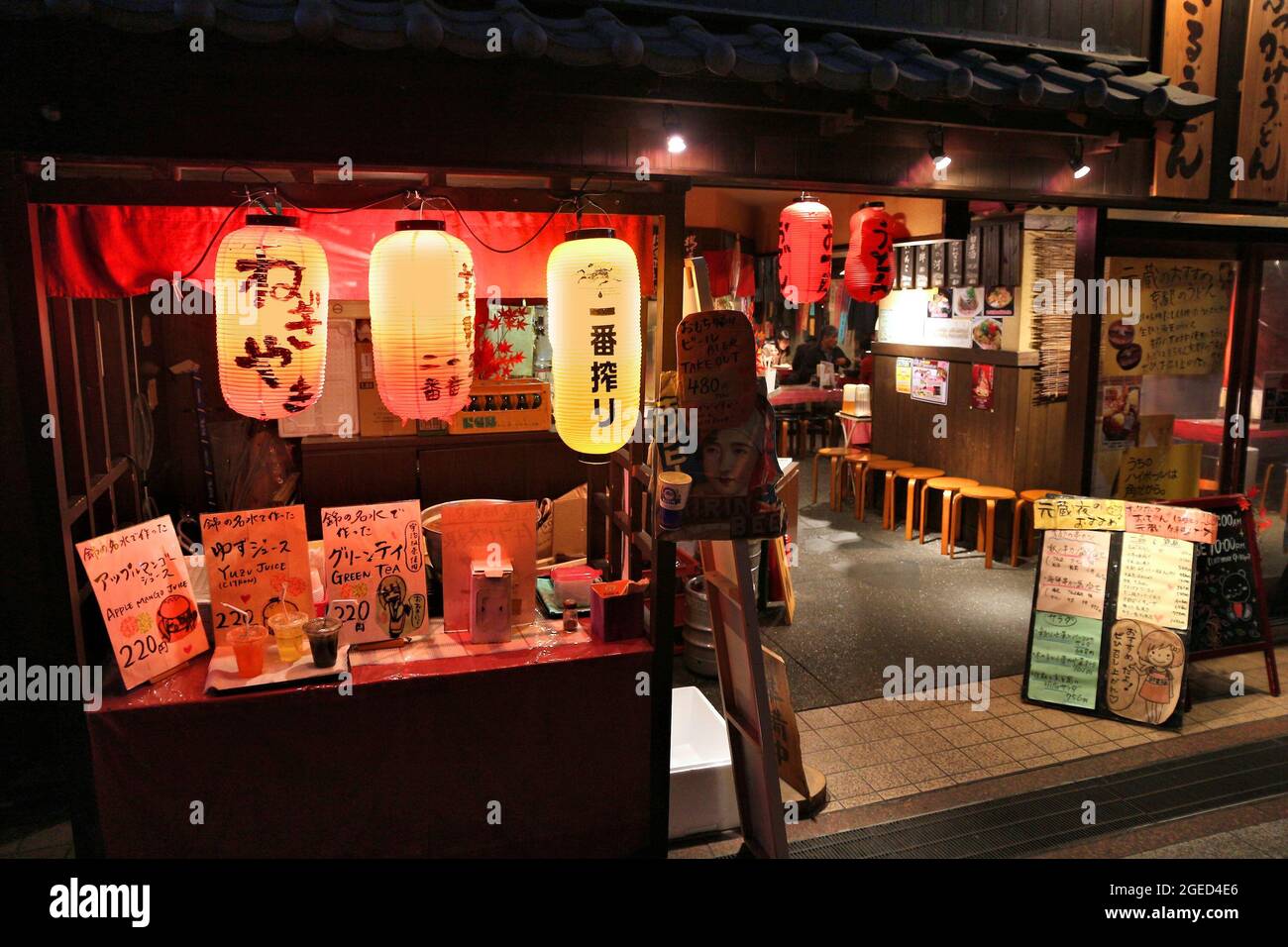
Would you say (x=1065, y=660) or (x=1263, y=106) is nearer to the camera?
(x=1065, y=660)

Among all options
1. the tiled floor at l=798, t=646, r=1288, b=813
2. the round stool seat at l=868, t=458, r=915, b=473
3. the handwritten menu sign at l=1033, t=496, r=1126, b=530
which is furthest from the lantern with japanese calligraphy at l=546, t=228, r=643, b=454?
the round stool seat at l=868, t=458, r=915, b=473

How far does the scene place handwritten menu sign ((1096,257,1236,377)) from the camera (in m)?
8.91

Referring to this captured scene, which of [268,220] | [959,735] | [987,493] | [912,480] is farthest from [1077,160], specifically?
[912,480]

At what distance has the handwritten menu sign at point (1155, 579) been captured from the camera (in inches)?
295

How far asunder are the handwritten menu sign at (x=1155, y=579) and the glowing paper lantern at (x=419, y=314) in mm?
6106

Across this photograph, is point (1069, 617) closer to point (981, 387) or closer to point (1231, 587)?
point (1231, 587)

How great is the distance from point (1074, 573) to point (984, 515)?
4938 mm

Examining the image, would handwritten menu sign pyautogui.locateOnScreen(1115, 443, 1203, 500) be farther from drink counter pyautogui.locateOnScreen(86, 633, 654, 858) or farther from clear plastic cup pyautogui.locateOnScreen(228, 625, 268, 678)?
clear plastic cup pyautogui.locateOnScreen(228, 625, 268, 678)

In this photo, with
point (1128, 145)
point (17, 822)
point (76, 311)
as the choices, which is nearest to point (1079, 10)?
point (1128, 145)

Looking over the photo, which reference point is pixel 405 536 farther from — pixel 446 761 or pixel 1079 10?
pixel 1079 10

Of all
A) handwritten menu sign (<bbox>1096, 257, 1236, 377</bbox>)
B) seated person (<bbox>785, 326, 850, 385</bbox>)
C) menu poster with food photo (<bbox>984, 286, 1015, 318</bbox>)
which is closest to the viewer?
handwritten menu sign (<bbox>1096, 257, 1236, 377</bbox>)

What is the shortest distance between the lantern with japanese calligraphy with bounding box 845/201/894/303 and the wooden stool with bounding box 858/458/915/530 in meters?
4.72

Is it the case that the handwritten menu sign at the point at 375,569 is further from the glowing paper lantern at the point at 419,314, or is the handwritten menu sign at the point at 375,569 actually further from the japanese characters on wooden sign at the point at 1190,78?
the japanese characters on wooden sign at the point at 1190,78

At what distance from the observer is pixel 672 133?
560 cm
